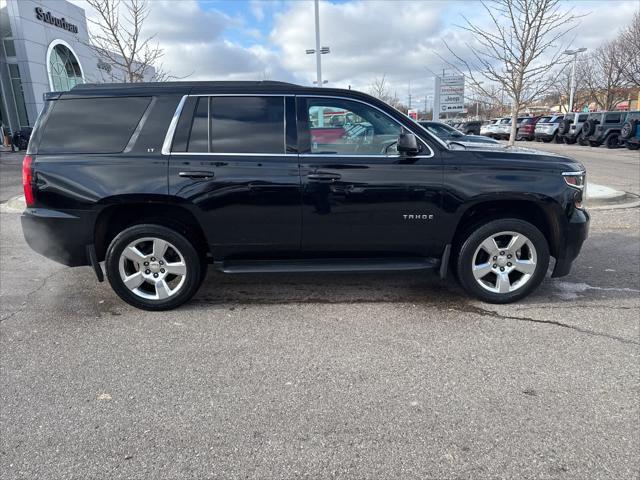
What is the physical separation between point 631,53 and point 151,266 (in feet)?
116

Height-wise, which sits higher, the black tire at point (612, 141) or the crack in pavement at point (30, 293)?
the black tire at point (612, 141)

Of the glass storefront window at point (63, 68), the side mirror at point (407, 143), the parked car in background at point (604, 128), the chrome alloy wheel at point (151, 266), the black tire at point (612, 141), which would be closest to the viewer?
the side mirror at point (407, 143)

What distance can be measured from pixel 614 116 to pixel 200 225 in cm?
2705

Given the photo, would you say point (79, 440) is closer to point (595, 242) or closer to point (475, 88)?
point (595, 242)

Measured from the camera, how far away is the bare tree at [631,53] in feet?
91.6

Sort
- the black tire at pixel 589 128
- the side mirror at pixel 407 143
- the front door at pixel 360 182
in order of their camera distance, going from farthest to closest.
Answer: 1. the black tire at pixel 589 128
2. the front door at pixel 360 182
3. the side mirror at pixel 407 143

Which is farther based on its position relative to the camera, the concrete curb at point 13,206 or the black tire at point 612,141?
the black tire at point 612,141

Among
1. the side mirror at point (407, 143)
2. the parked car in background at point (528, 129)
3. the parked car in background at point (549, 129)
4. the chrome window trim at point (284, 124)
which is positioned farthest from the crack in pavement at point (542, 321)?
the parked car in background at point (528, 129)

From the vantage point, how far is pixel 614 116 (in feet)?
78.8

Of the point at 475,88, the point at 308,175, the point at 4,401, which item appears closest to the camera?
the point at 4,401

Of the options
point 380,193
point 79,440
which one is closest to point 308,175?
point 380,193

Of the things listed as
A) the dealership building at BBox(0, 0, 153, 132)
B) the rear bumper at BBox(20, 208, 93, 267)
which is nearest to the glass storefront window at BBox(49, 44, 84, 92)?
the dealership building at BBox(0, 0, 153, 132)

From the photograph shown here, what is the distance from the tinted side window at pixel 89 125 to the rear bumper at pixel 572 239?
3.96 m

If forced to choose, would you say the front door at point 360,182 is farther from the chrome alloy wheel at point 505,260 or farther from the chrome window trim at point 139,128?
the chrome window trim at point 139,128
